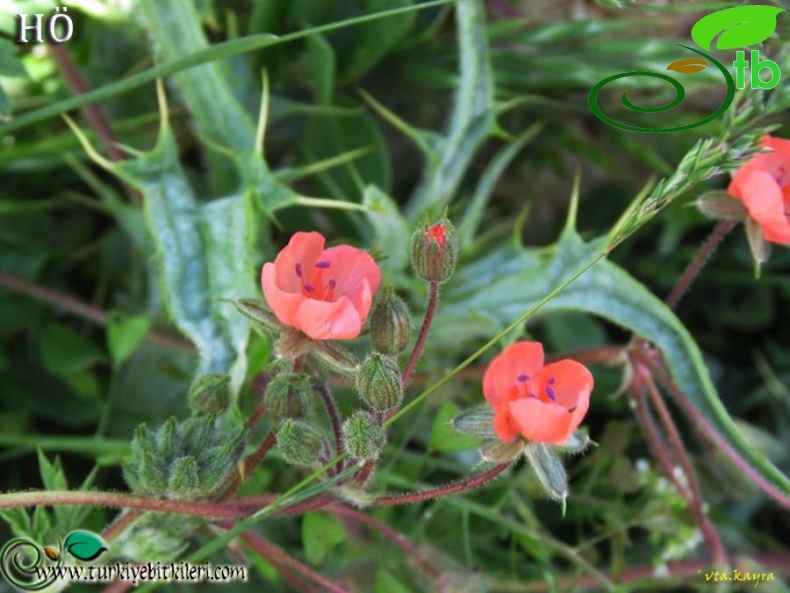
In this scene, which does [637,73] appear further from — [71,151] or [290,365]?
[71,151]

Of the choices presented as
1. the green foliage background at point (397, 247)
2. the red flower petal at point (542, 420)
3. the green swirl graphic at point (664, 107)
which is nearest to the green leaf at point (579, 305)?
the green foliage background at point (397, 247)

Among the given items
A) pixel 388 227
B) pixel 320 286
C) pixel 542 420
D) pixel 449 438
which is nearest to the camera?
pixel 542 420

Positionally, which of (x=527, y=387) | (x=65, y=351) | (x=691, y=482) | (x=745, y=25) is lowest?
(x=691, y=482)

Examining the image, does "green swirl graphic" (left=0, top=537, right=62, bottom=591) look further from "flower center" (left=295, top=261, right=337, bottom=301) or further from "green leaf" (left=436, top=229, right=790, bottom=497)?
"green leaf" (left=436, top=229, right=790, bottom=497)

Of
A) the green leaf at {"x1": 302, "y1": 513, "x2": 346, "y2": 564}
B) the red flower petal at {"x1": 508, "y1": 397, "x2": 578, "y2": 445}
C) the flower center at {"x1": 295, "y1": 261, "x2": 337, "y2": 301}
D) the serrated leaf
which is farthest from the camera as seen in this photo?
the serrated leaf

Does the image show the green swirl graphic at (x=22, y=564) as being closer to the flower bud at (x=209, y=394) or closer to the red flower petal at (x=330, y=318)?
the flower bud at (x=209, y=394)

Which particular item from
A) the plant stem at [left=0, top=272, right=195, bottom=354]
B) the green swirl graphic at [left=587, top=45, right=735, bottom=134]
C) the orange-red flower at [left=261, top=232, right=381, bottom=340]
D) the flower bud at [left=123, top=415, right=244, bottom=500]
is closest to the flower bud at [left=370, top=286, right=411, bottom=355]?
the orange-red flower at [left=261, top=232, right=381, bottom=340]

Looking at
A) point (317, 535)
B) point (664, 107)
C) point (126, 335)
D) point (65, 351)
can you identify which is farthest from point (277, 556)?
point (664, 107)

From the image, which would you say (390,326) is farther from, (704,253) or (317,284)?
(704,253)
